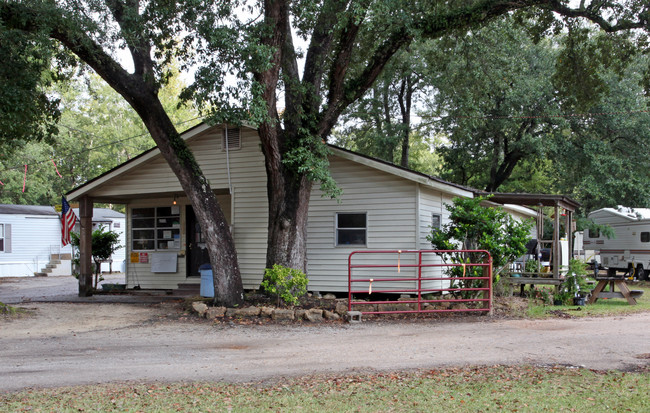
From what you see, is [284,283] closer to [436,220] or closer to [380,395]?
[436,220]

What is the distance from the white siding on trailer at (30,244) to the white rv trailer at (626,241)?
24.7m

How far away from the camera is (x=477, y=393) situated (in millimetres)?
6070

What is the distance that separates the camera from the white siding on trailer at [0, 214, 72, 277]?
1046 inches

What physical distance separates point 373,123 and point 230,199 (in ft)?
42.8

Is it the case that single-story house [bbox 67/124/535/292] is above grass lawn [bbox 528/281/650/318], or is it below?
above

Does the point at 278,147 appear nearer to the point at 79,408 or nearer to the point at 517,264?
the point at 79,408

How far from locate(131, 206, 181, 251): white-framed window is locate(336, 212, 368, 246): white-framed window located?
5.20 metres

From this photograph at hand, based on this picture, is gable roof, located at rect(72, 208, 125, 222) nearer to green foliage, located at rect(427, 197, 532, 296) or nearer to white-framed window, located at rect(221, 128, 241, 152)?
white-framed window, located at rect(221, 128, 241, 152)

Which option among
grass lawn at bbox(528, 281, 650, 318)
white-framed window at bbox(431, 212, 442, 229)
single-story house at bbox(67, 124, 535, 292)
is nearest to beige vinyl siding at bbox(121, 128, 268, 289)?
single-story house at bbox(67, 124, 535, 292)

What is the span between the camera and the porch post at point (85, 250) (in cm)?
1595

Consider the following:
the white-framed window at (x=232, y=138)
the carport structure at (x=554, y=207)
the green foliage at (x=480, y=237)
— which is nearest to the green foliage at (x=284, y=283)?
the green foliage at (x=480, y=237)

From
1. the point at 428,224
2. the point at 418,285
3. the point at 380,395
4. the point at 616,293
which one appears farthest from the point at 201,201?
the point at 616,293

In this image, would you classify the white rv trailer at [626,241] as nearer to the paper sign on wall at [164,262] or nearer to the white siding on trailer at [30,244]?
the paper sign on wall at [164,262]

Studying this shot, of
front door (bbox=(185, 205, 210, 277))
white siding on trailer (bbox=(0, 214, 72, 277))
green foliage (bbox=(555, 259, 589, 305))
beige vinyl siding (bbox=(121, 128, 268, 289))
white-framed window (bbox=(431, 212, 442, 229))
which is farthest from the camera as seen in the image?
white siding on trailer (bbox=(0, 214, 72, 277))
